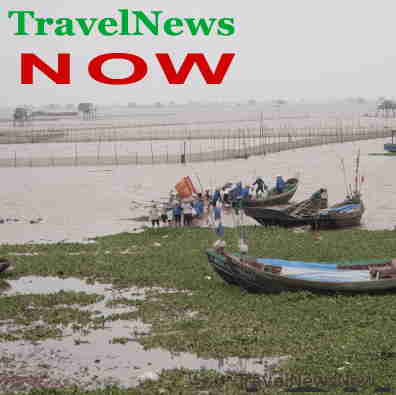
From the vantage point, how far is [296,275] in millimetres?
15391

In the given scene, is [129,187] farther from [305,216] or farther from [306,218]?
Answer: [306,218]

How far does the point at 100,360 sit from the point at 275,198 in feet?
53.0

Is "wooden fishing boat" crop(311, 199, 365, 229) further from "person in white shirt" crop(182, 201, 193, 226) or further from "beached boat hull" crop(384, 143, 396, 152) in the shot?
"beached boat hull" crop(384, 143, 396, 152)

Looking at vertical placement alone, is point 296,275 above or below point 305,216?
below

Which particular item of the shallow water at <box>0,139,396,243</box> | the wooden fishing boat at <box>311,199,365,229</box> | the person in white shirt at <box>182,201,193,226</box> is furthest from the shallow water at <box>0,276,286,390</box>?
the wooden fishing boat at <box>311,199,365,229</box>

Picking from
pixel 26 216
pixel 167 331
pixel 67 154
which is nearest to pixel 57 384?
pixel 167 331

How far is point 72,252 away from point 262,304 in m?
7.62

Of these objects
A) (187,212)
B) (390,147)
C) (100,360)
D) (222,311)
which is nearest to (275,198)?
(187,212)

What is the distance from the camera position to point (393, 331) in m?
12.2

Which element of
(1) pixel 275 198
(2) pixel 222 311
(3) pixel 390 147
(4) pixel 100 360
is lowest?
(4) pixel 100 360

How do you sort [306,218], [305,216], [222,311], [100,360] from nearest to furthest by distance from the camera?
1. [100,360]
2. [222,311]
3. [306,218]
4. [305,216]

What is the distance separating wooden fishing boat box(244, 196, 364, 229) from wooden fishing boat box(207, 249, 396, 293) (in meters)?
7.18

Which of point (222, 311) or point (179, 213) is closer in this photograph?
point (222, 311)

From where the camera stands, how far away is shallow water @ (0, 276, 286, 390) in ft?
36.5
